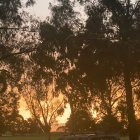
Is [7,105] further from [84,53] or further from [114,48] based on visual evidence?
[114,48]

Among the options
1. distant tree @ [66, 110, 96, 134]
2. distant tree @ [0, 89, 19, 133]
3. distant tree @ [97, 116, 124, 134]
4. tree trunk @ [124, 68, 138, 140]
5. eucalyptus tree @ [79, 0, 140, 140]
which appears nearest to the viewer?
eucalyptus tree @ [79, 0, 140, 140]

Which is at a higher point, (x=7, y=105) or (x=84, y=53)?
(x=7, y=105)

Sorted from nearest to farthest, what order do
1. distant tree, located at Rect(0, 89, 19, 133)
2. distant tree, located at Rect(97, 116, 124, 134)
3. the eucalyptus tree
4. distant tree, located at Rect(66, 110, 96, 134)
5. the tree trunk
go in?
1. the eucalyptus tree
2. the tree trunk
3. distant tree, located at Rect(97, 116, 124, 134)
4. distant tree, located at Rect(0, 89, 19, 133)
5. distant tree, located at Rect(66, 110, 96, 134)

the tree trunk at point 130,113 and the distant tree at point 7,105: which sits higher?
the distant tree at point 7,105

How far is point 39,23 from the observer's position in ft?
109

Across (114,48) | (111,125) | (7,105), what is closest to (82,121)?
(111,125)

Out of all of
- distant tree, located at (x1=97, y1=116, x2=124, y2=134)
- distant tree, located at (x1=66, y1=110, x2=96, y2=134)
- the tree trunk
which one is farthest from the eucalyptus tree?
distant tree, located at (x1=66, y1=110, x2=96, y2=134)

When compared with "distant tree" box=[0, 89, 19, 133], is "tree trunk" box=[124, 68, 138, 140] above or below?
below

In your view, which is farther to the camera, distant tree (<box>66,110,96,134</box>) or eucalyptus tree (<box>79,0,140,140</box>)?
distant tree (<box>66,110,96,134</box>)

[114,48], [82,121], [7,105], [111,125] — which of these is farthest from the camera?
[7,105]

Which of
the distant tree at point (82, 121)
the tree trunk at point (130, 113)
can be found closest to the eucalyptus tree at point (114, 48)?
the tree trunk at point (130, 113)

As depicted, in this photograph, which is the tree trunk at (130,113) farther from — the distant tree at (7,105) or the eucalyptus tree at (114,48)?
the distant tree at (7,105)

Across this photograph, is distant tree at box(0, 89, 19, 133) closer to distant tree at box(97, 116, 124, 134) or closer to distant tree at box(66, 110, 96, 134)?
distant tree at box(66, 110, 96, 134)

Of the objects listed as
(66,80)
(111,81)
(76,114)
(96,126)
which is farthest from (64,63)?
(96,126)
